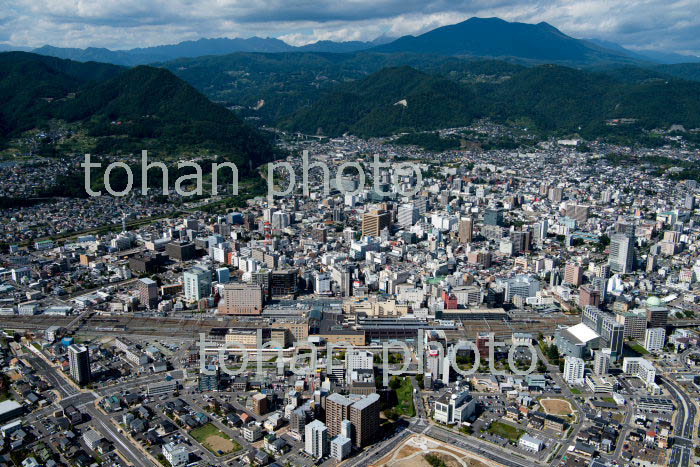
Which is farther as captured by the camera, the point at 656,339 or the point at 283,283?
the point at 283,283

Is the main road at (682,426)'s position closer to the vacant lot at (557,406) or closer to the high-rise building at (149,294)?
the vacant lot at (557,406)

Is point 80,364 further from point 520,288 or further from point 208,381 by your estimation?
point 520,288

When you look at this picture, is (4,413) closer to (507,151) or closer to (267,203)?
(267,203)

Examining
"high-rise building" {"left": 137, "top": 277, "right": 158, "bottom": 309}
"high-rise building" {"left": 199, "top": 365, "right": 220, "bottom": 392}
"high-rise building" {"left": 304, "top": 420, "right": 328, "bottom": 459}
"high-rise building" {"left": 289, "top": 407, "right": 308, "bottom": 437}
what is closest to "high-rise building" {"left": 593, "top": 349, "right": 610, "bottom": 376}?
"high-rise building" {"left": 304, "top": 420, "right": 328, "bottom": 459}

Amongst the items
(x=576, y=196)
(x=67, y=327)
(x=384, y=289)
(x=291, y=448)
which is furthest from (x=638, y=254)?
(x=67, y=327)

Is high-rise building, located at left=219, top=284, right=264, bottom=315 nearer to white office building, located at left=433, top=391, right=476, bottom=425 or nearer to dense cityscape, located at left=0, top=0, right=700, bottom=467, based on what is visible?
→ dense cityscape, located at left=0, top=0, right=700, bottom=467

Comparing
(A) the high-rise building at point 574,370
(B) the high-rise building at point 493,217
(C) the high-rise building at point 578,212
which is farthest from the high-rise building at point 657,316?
(C) the high-rise building at point 578,212

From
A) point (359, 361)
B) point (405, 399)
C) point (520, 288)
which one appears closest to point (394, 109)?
point (520, 288)

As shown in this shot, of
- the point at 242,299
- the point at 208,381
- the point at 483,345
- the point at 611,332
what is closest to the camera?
the point at 208,381
